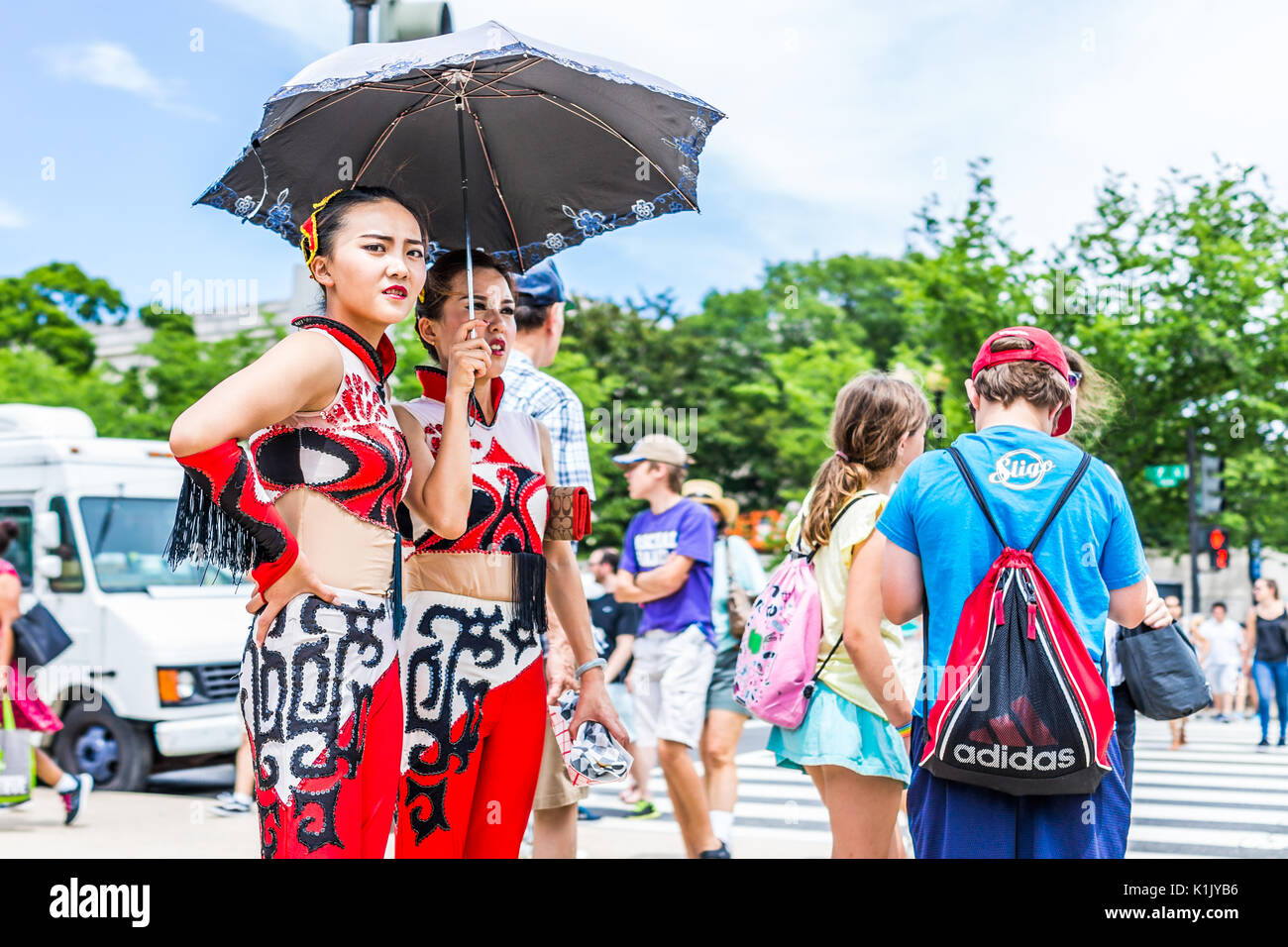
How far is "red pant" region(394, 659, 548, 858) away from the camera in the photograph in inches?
108

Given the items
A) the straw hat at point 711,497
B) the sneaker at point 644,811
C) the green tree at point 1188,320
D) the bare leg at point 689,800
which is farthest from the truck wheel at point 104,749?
the green tree at point 1188,320

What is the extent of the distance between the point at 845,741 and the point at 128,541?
775 cm

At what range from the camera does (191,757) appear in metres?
9.53

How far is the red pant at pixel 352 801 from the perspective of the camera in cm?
229

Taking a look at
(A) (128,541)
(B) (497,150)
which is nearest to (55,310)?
(A) (128,541)

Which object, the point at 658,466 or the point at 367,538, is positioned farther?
the point at 658,466

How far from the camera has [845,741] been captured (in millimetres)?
3607

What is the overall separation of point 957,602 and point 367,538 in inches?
52.0

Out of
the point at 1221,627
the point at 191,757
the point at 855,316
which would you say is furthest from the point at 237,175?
the point at 855,316

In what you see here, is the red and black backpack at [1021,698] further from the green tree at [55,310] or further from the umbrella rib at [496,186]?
the green tree at [55,310]

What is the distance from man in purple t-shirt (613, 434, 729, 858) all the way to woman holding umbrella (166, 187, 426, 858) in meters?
3.74

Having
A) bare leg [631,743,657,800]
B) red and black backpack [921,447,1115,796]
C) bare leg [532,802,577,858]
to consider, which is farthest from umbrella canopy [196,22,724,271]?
bare leg [631,743,657,800]

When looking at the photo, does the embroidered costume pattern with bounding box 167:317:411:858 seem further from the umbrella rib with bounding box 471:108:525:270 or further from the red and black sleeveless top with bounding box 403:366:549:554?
the umbrella rib with bounding box 471:108:525:270
